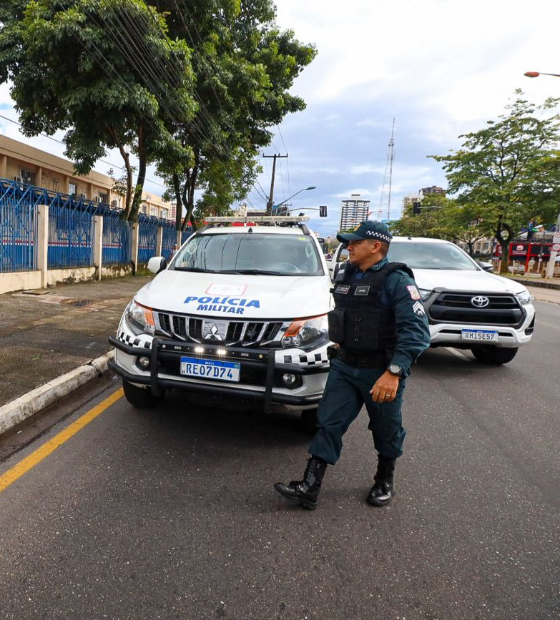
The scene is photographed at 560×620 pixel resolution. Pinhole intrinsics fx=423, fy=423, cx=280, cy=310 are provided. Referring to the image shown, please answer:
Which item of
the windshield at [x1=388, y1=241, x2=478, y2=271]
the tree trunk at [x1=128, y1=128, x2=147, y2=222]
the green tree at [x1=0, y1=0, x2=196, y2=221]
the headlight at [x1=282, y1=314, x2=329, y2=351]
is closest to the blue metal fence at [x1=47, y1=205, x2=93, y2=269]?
the green tree at [x1=0, y1=0, x2=196, y2=221]

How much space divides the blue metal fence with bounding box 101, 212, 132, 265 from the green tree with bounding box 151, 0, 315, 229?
2508 mm

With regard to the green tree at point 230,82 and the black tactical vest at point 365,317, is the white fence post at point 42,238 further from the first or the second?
the black tactical vest at point 365,317

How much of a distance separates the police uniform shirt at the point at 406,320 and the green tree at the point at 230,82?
11856 mm

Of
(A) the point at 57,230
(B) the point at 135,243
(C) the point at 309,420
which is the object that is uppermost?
(A) the point at 57,230

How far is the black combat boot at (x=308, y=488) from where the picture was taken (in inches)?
93.6

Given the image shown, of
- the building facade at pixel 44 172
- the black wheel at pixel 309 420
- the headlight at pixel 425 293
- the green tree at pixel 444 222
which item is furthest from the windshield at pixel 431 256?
the green tree at pixel 444 222

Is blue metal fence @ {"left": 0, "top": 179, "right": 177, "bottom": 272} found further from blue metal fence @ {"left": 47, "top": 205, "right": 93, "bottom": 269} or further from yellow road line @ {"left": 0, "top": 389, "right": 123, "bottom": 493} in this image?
yellow road line @ {"left": 0, "top": 389, "right": 123, "bottom": 493}

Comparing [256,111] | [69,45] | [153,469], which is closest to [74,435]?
[153,469]

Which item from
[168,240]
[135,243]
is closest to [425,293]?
[135,243]

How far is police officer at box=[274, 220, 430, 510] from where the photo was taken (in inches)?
87.4

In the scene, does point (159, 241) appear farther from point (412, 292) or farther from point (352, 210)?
point (352, 210)

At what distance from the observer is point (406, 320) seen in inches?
86.8

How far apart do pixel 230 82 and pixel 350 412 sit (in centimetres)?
1462

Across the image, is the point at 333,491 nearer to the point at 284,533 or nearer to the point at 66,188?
the point at 284,533
